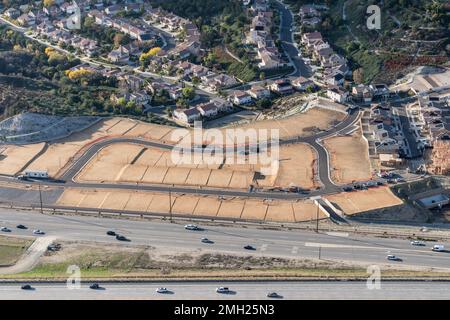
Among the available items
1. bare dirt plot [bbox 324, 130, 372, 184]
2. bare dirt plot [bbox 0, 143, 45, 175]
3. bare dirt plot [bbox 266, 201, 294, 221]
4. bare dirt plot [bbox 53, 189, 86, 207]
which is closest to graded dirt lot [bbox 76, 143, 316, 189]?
bare dirt plot [bbox 324, 130, 372, 184]

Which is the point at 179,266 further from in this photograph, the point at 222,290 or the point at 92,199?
the point at 92,199

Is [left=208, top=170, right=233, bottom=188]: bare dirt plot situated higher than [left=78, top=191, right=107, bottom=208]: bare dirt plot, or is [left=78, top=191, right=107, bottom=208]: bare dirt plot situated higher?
[left=208, top=170, right=233, bottom=188]: bare dirt plot

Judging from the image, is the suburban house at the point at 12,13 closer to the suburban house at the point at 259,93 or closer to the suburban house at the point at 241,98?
the suburban house at the point at 241,98

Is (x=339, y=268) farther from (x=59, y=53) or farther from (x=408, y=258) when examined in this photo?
(x=59, y=53)

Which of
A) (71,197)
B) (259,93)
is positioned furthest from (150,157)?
(259,93)

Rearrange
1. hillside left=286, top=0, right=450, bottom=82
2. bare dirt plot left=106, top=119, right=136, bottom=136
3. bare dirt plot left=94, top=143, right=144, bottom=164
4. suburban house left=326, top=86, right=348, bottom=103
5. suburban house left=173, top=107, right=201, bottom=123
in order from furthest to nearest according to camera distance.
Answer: hillside left=286, top=0, right=450, bottom=82 < suburban house left=173, top=107, right=201, bottom=123 < suburban house left=326, top=86, right=348, bottom=103 < bare dirt plot left=106, top=119, right=136, bottom=136 < bare dirt plot left=94, top=143, right=144, bottom=164

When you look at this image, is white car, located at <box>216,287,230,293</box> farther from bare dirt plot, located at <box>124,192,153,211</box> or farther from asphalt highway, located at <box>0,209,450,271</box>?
bare dirt plot, located at <box>124,192,153,211</box>
